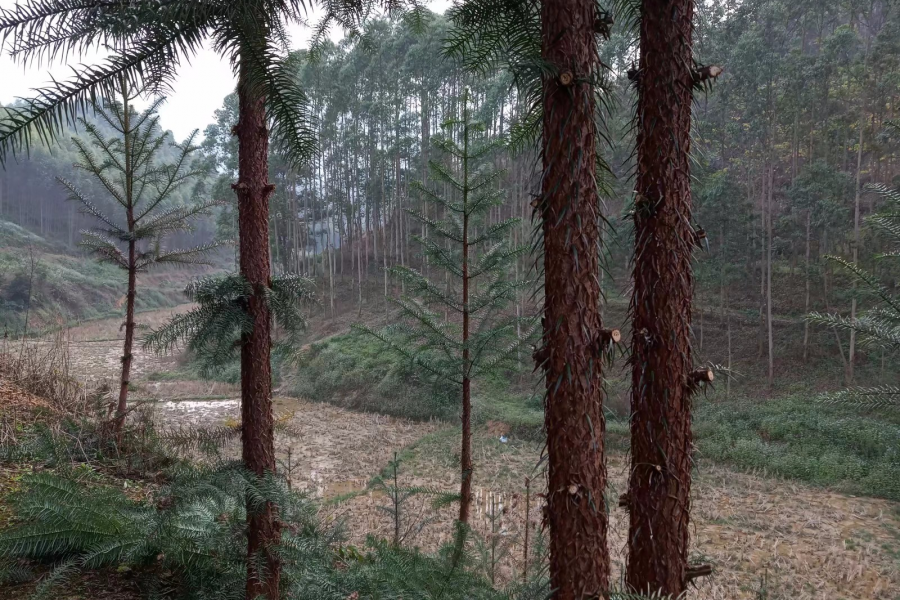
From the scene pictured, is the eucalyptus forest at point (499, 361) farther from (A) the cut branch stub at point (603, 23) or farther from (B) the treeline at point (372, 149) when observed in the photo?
(B) the treeline at point (372, 149)

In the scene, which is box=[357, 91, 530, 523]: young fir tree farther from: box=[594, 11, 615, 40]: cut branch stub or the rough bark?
box=[594, 11, 615, 40]: cut branch stub

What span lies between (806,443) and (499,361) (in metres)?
9.03

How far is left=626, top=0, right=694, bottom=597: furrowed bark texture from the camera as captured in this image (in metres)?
2.21

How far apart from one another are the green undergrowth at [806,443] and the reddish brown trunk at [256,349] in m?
9.08

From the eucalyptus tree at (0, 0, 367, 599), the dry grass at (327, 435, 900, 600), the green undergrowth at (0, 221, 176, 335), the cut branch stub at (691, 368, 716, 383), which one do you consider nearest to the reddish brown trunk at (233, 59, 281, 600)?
the eucalyptus tree at (0, 0, 367, 599)

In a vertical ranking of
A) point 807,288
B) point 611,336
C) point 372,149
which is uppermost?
point 372,149

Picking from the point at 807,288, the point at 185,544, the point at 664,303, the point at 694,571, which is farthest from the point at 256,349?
the point at 807,288

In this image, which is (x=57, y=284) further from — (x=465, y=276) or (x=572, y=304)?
(x=572, y=304)

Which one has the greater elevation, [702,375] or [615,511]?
[702,375]

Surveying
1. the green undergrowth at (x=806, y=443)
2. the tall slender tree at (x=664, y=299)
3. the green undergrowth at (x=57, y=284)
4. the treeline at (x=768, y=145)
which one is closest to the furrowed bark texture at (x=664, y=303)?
the tall slender tree at (x=664, y=299)

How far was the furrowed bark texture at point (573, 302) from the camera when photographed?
190 centimetres

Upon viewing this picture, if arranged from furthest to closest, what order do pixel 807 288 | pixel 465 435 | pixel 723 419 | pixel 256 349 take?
pixel 807 288 → pixel 723 419 → pixel 465 435 → pixel 256 349

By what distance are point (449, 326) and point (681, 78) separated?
3.07 metres

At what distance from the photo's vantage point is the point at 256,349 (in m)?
2.46
